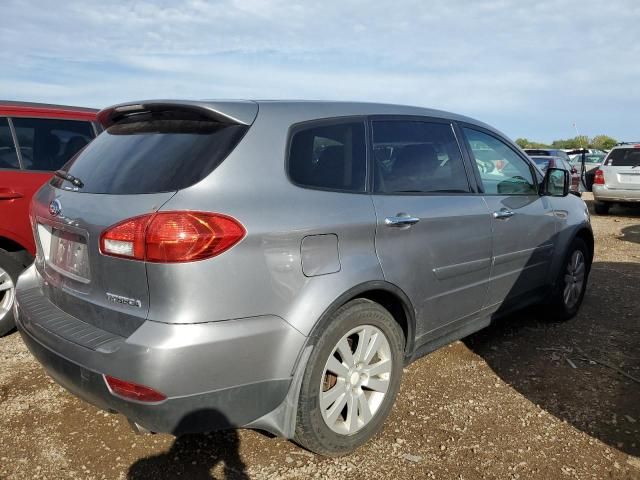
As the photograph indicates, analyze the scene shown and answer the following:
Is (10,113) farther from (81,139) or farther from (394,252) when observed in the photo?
(394,252)

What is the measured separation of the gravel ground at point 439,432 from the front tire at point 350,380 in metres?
0.16

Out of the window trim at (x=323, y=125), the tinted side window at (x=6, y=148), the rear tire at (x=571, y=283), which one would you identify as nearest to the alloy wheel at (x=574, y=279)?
the rear tire at (x=571, y=283)

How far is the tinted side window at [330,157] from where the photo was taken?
2.42 m

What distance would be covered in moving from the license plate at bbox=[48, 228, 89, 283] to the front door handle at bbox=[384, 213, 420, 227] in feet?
4.56

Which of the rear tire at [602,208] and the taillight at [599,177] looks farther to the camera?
the rear tire at [602,208]

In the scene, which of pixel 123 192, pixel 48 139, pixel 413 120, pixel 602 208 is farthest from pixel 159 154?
pixel 602 208

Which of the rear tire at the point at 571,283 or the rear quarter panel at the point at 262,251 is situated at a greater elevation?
the rear quarter panel at the point at 262,251

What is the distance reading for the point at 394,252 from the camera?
2.70m

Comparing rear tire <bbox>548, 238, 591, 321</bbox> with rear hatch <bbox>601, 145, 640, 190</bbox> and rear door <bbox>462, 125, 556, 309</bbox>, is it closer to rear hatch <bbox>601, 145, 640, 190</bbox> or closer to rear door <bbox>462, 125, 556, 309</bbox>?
rear door <bbox>462, 125, 556, 309</bbox>

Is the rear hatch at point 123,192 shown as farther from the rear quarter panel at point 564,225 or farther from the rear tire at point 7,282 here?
the rear quarter panel at point 564,225

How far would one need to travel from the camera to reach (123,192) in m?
2.23

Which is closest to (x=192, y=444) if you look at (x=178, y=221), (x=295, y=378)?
(x=295, y=378)

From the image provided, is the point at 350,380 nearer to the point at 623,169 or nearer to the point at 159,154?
the point at 159,154

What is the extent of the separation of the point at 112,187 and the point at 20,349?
2304mm
